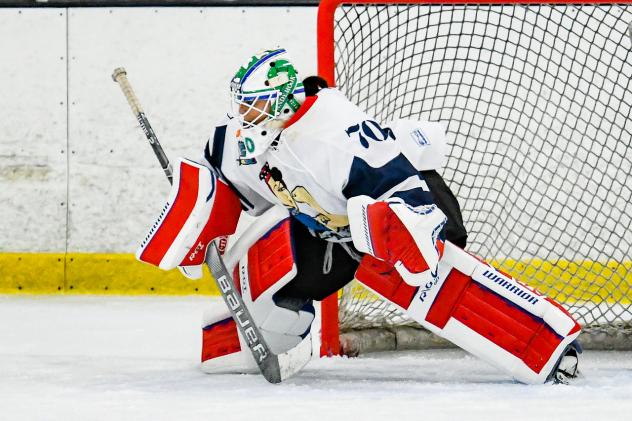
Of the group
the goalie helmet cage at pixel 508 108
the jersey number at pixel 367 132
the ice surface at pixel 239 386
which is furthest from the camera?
the goalie helmet cage at pixel 508 108

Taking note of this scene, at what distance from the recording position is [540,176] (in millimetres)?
4039

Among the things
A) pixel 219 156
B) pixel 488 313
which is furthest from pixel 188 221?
pixel 488 313

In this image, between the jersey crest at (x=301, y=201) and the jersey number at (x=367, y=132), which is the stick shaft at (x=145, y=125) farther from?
the jersey number at (x=367, y=132)

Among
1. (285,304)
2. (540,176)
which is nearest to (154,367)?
(285,304)

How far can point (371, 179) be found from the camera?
A: 246cm

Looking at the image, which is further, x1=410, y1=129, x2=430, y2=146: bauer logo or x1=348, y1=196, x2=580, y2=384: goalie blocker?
x1=410, y1=129, x2=430, y2=146: bauer logo

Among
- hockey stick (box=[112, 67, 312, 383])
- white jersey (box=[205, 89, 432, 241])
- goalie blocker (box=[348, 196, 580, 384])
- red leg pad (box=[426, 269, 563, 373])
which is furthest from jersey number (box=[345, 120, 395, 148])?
hockey stick (box=[112, 67, 312, 383])

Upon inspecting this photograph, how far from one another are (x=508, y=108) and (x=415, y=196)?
122 cm

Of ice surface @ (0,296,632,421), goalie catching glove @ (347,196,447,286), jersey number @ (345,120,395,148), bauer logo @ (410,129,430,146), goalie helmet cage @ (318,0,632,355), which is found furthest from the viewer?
goalie helmet cage @ (318,0,632,355)

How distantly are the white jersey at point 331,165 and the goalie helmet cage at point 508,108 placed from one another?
473mm

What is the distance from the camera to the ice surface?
7.06 ft

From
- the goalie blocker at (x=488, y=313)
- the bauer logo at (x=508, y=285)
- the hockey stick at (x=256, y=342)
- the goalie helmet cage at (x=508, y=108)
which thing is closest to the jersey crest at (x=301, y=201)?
the goalie blocker at (x=488, y=313)

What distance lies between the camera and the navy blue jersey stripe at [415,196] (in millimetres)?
2436

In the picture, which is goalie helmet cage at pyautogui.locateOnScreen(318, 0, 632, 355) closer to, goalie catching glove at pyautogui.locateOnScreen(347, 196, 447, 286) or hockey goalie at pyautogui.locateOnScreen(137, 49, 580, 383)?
hockey goalie at pyautogui.locateOnScreen(137, 49, 580, 383)
